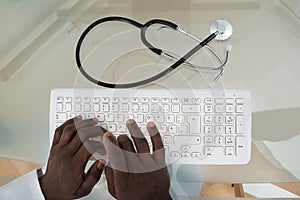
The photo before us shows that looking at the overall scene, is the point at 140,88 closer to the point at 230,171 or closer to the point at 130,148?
the point at 130,148

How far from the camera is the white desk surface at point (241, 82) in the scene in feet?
2.35

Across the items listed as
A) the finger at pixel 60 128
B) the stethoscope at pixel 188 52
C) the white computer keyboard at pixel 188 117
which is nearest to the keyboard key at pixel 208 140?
the white computer keyboard at pixel 188 117

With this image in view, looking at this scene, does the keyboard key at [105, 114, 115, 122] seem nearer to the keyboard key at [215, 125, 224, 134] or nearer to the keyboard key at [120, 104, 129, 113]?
the keyboard key at [120, 104, 129, 113]

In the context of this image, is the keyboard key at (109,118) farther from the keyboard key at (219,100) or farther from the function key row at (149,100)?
the keyboard key at (219,100)

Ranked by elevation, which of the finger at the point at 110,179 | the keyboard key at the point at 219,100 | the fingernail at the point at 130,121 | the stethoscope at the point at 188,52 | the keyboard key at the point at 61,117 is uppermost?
the stethoscope at the point at 188,52

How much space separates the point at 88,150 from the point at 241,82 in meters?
0.31

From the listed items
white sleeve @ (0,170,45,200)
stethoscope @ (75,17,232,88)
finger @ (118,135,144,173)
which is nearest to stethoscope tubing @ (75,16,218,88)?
stethoscope @ (75,17,232,88)

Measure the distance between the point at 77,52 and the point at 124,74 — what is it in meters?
0.10

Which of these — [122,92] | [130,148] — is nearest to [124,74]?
[122,92]

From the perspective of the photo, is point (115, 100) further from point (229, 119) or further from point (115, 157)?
point (229, 119)

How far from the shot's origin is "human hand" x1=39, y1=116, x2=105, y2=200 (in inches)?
28.4

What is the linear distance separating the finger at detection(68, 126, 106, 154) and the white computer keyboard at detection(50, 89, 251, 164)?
0.02 m

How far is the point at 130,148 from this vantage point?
2.32ft

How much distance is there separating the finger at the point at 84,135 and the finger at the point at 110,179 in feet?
0.21
